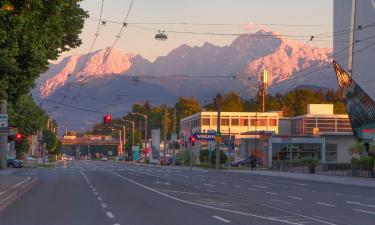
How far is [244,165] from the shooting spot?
10106 centimetres

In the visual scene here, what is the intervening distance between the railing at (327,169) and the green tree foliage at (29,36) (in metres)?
32.6

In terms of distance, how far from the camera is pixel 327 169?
72875 millimetres

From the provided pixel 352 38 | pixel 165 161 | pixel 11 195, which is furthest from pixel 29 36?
pixel 165 161

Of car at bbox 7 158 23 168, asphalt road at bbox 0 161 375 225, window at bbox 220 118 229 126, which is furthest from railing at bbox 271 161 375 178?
window at bbox 220 118 229 126

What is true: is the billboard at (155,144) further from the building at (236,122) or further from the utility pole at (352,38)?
the utility pole at (352,38)

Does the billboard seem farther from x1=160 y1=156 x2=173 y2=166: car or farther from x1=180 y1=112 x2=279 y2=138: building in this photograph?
x1=180 y1=112 x2=279 y2=138: building

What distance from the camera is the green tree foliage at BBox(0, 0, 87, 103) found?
871 inches

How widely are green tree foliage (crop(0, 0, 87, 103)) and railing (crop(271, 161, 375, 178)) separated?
1282 inches

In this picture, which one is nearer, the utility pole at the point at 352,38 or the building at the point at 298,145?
the utility pole at the point at 352,38

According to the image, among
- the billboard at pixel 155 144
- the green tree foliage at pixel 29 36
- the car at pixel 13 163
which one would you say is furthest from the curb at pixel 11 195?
the billboard at pixel 155 144

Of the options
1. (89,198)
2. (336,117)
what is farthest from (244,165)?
(89,198)

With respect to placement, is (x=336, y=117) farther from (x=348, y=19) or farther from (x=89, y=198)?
(x=89, y=198)

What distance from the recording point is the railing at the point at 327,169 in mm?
58781

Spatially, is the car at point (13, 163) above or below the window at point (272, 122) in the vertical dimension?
below
